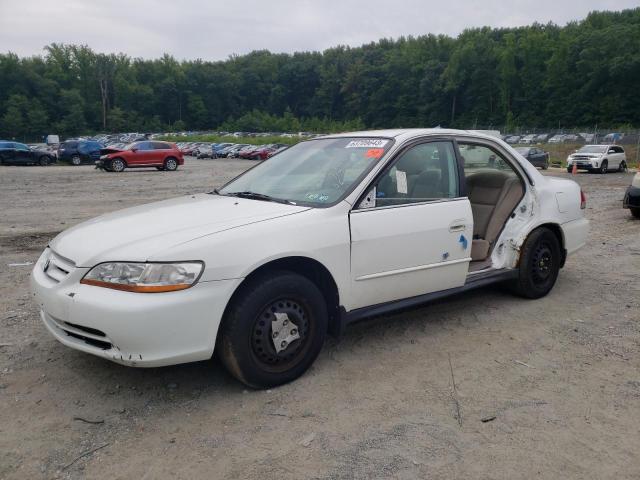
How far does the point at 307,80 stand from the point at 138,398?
475ft

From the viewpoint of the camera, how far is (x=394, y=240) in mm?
3895

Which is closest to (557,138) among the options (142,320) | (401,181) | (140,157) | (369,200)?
(140,157)

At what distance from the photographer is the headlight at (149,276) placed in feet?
9.87

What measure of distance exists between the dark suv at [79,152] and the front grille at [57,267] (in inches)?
1339

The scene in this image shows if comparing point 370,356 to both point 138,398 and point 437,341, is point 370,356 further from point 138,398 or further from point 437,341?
point 138,398

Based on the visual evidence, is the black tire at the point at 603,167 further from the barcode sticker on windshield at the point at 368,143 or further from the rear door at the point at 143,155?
the barcode sticker on windshield at the point at 368,143

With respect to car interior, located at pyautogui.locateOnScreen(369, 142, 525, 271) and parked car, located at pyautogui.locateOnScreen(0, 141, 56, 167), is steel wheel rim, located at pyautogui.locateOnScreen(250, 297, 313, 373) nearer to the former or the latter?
car interior, located at pyautogui.locateOnScreen(369, 142, 525, 271)

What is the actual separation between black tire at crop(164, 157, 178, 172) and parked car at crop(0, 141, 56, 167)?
10.3m

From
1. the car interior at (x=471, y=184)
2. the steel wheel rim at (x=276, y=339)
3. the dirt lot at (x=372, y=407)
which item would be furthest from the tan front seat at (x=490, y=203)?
the steel wheel rim at (x=276, y=339)

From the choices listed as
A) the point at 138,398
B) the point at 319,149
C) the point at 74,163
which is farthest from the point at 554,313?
the point at 74,163

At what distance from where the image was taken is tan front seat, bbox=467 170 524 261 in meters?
5.09

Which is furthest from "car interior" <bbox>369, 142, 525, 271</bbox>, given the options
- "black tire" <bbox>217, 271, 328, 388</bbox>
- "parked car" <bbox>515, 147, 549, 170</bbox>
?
"parked car" <bbox>515, 147, 549, 170</bbox>

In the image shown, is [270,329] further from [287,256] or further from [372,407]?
[372,407]

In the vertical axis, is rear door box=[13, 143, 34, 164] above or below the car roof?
above
